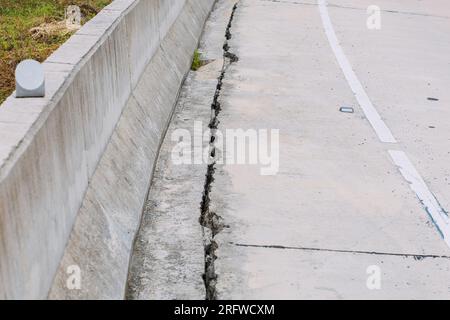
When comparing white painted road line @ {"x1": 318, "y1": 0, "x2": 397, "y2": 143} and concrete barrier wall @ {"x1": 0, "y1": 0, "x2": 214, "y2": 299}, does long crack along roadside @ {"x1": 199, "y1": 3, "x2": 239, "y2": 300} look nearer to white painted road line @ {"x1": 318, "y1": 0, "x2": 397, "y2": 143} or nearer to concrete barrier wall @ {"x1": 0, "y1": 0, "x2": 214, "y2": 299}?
concrete barrier wall @ {"x1": 0, "y1": 0, "x2": 214, "y2": 299}

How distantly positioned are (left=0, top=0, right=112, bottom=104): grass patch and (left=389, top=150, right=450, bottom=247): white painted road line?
13.4ft

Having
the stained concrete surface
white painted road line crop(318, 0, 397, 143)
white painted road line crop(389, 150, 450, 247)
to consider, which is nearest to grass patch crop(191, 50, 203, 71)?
the stained concrete surface

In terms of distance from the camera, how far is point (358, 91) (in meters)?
10.5

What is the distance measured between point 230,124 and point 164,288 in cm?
380

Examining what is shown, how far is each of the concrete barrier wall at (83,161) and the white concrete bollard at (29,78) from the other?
0.06m

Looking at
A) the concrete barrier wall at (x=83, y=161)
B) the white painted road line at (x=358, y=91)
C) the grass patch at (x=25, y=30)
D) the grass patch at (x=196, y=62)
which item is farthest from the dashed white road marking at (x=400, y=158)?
the grass patch at (x=25, y=30)

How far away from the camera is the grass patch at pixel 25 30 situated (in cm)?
855

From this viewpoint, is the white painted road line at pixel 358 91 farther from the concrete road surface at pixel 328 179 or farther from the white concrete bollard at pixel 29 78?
the white concrete bollard at pixel 29 78

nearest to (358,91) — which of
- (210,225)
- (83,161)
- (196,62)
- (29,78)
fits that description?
(196,62)

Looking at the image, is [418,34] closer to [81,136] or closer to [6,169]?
[81,136]

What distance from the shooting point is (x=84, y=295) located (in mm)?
4328

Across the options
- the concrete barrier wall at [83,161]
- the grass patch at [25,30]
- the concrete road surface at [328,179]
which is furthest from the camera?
the grass patch at [25,30]

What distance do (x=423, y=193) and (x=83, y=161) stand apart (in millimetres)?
3517

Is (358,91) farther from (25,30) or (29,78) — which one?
(29,78)
